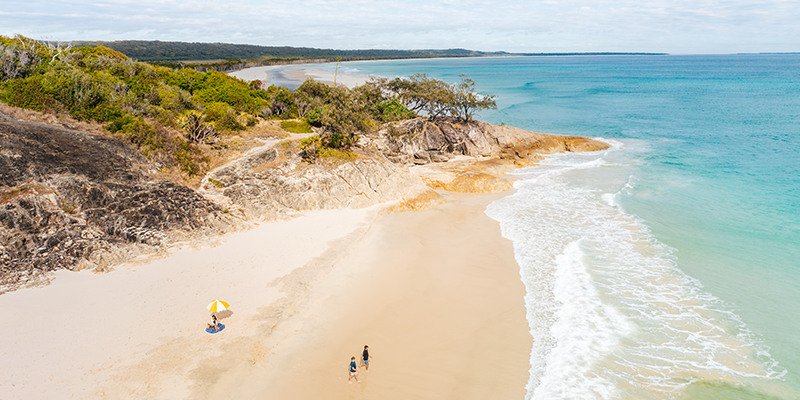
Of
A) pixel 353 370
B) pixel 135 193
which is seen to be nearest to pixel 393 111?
pixel 135 193

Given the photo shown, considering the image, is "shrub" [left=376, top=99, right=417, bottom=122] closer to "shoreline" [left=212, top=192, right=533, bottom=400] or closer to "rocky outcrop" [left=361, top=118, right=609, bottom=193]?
"rocky outcrop" [left=361, top=118, right=609, bottom=193]

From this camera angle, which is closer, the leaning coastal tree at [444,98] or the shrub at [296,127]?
the shrub at [296,127]

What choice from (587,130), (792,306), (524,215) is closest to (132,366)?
(524,215)

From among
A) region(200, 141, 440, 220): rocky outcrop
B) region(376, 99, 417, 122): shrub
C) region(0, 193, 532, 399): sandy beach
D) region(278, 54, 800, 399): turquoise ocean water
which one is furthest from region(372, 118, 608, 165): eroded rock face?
region(0, 193, 532, 399): sandy beach

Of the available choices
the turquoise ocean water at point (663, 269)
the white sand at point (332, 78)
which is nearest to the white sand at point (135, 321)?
the turquoise ocean water at point (663, 269)

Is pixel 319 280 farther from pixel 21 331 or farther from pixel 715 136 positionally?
pixel 715 136

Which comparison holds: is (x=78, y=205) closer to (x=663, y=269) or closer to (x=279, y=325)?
(x=279, y=325)

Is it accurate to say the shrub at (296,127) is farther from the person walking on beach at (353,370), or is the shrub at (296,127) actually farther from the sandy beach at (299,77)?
the sandy beach at (299,77)
